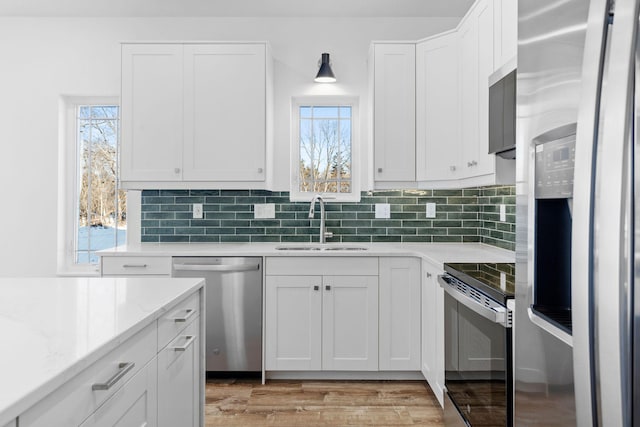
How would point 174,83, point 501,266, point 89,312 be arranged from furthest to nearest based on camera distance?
point 174,83 < point 501,266 < point 89,312

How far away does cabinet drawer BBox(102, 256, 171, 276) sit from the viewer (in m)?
3.11

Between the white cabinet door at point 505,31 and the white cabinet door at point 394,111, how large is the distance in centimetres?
95

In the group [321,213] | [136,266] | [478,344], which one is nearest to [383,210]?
[321,213]

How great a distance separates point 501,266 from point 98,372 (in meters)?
1.69

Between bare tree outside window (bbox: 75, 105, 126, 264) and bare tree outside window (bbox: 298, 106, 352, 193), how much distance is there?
4.94 feet

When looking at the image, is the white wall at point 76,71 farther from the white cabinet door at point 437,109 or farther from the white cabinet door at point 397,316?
the white cabinet door at point 397,316

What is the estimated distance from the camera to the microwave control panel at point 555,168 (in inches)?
31.8

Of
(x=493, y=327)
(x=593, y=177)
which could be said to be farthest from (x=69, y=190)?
(x=593, y=177)

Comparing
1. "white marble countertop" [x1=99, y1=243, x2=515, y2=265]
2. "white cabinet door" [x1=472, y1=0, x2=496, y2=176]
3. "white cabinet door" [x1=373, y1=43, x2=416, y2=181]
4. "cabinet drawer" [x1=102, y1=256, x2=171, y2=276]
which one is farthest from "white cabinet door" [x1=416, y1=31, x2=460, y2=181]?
"cabinet drawer" [x1=102, y1=256, x2=171, y2=276]

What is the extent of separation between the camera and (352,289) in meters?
3.12

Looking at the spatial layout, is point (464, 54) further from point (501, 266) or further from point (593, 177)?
point (593, 177)

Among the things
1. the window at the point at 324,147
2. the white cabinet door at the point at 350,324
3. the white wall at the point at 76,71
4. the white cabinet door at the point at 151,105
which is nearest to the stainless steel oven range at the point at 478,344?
the white cabinet door at the point at 350,324

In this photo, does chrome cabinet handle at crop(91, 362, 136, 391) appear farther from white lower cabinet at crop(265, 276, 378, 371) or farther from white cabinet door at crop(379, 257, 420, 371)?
white cabinet door at crop(379, 257, 420, 371)

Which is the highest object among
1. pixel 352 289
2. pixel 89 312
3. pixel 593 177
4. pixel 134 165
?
pixel 134 165
